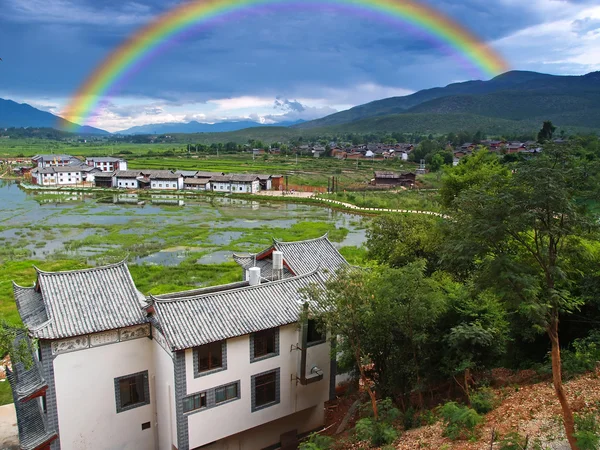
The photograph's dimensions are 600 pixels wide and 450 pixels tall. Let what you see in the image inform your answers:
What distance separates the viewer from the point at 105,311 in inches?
533

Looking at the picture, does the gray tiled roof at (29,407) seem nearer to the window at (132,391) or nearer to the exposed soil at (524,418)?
the window at (132,391)

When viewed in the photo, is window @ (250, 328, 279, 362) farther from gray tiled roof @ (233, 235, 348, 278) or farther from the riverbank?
the riverbank

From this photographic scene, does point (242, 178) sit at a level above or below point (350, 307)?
below

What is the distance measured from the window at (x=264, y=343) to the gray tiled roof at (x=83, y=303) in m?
3.44

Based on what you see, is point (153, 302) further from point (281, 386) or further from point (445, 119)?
point (445, 119)

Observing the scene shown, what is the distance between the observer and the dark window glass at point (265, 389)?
1441 centimetres

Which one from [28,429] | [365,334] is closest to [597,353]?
[365,334]

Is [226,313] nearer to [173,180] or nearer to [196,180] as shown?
[196,180]

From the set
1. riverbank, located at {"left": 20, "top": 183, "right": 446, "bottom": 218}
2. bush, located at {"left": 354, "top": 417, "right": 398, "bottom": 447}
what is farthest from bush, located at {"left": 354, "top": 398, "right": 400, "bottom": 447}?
riverbank, located at {"left": 20, "top": 183, "right": 446, "bottom": 218}

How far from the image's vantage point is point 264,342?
14.3m

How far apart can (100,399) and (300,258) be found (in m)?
8.94

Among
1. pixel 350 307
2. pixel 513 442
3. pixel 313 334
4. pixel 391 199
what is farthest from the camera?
pixel 391 199

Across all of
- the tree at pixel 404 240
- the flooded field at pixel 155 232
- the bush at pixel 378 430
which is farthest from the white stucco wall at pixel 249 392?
the flooded field at pixel 155 232

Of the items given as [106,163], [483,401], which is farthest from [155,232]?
[106,163]
